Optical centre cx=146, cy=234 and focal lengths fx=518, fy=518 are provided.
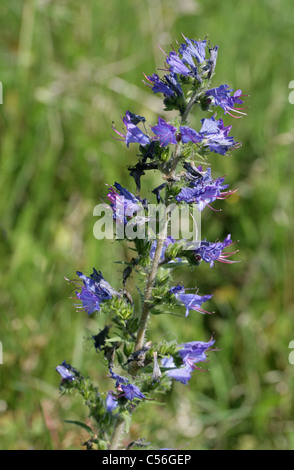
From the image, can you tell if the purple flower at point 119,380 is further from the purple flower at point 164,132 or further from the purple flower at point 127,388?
the purple flower at point 164,132

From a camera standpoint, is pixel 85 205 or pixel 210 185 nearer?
pixel 210 185

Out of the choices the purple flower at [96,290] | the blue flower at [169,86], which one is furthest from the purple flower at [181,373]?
the blue flower at [169,86]

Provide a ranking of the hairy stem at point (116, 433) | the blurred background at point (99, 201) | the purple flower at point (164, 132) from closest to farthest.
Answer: the purple flower at point (164, 132) → the hairy stem at point (116, 433) → the blurred background at point (99, 201)

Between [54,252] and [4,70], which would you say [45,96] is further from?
[54,252]

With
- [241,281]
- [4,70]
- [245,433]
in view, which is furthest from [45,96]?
[245,433]

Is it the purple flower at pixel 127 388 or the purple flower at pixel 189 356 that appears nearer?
the purple flower at pixel 127 388

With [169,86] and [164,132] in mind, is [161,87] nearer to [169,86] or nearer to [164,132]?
[169,86]
